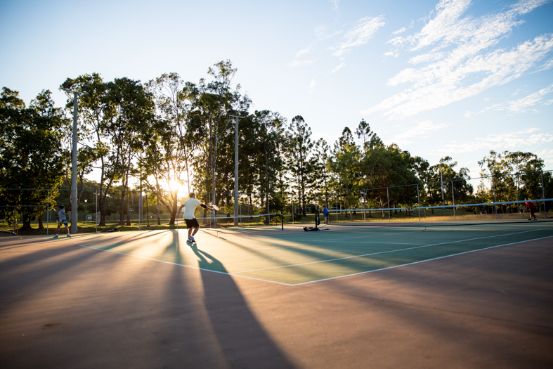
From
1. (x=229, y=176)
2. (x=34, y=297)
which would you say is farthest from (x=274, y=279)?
(x=229, y=176)

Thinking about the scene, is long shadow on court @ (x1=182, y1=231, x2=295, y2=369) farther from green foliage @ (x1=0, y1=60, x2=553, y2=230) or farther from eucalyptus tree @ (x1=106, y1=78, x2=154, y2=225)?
eucalyptus tree @ (x1=106, y1=78, x2=154, y2=225)

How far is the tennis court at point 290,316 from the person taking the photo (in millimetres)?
2568

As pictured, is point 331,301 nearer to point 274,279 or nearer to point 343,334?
point 343,334

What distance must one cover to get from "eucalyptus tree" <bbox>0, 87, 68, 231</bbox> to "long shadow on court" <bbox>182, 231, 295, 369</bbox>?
97.9ft

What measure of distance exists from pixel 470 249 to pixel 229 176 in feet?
138

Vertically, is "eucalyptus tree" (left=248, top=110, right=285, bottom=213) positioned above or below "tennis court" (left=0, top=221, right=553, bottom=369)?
above

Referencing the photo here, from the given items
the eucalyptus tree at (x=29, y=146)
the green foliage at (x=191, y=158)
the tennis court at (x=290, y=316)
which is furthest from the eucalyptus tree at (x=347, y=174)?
the tennis court at (x=290, y=316)

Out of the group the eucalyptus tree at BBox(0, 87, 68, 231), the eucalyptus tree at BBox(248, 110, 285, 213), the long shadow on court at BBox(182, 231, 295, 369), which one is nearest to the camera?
the long shadow on court at BBox(182, 231, 295, 369)

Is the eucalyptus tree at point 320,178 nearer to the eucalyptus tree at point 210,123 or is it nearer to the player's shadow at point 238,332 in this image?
the eucalyptus tree at point 210,123

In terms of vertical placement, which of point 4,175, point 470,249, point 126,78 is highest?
point 126,78

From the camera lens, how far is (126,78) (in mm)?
34062

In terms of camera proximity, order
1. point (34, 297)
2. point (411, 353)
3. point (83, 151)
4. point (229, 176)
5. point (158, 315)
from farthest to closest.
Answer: point (229, 176), point (83, 151), point (34, 297), point (158, 315), point (411, 353)

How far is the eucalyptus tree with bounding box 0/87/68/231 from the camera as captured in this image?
30.1 metres

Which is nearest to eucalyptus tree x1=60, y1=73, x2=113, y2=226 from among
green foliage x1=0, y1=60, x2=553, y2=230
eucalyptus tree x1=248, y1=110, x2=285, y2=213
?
green foliage x1=0, y1=60, x2=553, y2=230
